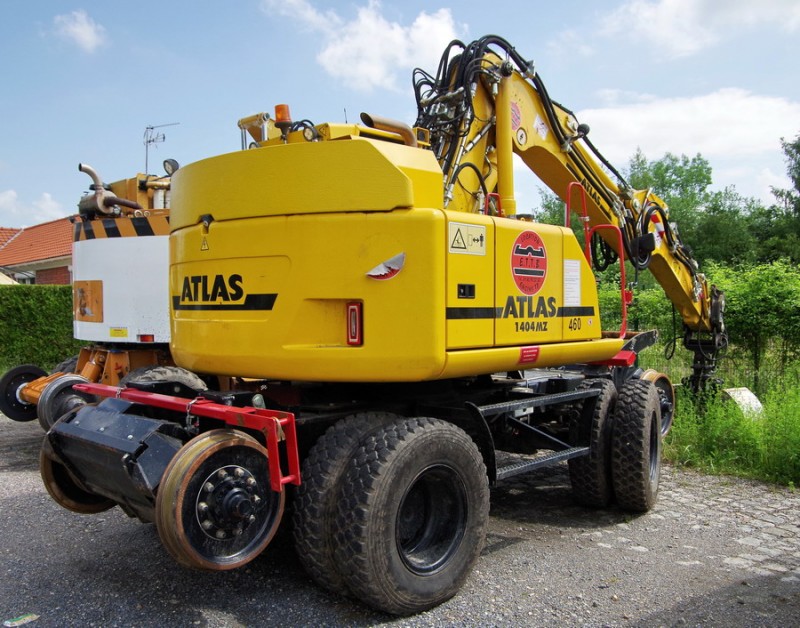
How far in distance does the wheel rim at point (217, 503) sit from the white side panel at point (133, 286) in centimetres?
373

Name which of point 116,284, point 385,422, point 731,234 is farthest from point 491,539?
point 731,234

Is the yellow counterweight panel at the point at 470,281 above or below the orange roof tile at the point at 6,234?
below

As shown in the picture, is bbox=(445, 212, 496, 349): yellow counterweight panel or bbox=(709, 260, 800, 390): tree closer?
bbox=(445, 212, 496, 349): yellow counterweight panel

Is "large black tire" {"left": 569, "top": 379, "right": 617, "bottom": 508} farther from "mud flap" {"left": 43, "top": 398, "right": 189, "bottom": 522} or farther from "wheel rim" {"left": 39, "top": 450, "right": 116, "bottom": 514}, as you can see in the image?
"wheel rim" {"left": 39, "top": 450, "right": 116, "bottom": 514}

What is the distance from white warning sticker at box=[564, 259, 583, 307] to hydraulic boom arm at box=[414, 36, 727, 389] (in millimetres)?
565

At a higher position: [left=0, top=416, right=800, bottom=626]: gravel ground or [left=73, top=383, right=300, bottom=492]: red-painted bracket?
[left=73, top=383, right=300, bottom=492]: red-painted bracket

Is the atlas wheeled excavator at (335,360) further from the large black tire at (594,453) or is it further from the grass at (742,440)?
the grass at (742,440)

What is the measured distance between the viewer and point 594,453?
534cm

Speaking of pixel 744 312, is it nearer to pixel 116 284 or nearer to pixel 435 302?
pixel 435 302

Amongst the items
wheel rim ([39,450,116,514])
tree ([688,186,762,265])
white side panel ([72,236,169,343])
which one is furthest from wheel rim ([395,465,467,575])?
tree ([688,186,762,265])

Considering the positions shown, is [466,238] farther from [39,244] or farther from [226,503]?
[39,244]

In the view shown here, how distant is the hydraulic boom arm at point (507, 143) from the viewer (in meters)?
5.09

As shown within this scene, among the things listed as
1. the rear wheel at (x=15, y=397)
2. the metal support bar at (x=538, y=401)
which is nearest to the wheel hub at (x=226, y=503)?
the metal support bar at (x=538, y=401)

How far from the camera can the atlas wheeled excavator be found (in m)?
3.35
